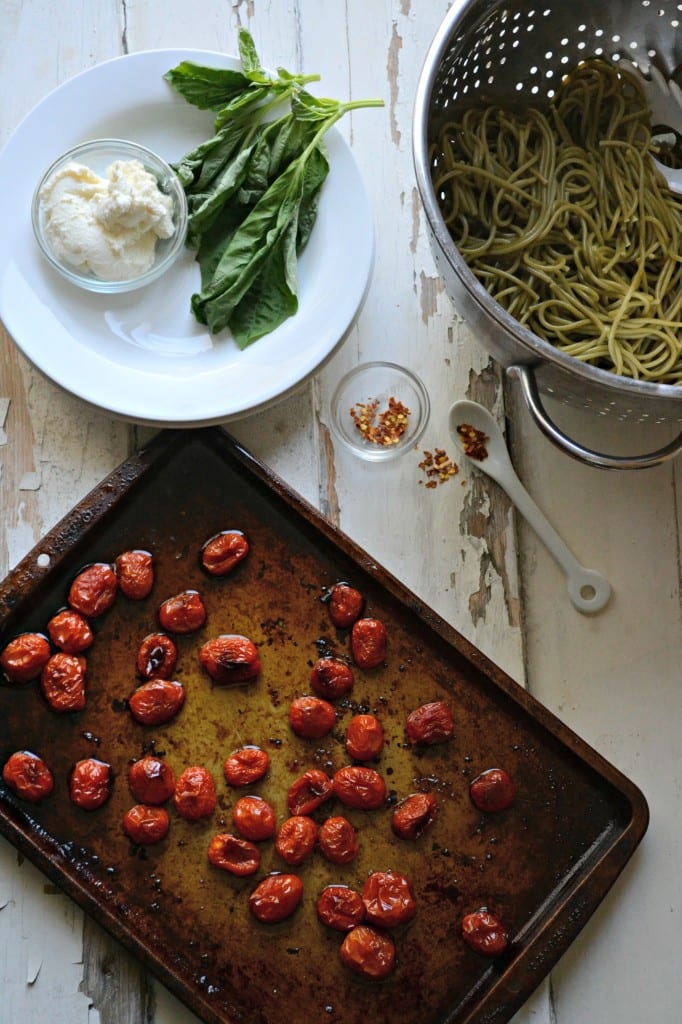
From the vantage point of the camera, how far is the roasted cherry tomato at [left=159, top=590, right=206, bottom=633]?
2.34m

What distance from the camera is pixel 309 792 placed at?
2.32 meters

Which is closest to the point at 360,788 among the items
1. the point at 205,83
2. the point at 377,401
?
the point at 377,401

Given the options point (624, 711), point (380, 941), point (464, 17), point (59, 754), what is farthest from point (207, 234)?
point (380, 941)

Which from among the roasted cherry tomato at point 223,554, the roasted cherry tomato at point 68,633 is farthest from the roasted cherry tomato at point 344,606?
the roasted cherry tomato at point 68,633

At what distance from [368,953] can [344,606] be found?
0.77 metres

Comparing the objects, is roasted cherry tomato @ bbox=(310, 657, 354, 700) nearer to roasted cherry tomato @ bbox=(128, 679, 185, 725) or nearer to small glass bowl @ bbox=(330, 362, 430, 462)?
roasted cherry tomato @ bbox=(128, 679, 185, 725)

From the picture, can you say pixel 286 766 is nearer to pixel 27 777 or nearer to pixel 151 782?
pixel 151 782

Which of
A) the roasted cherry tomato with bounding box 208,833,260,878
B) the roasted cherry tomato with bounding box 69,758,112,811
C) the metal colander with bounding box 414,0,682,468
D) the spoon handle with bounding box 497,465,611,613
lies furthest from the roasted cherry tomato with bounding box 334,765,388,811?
the metal colander with bounding box 414,0,682,468

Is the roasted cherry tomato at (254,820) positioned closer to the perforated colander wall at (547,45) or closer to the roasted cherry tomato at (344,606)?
the roasted cherry tomato at (344,606)

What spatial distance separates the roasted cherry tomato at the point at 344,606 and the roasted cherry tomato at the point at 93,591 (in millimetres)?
511

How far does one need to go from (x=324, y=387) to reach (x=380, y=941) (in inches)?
50.9

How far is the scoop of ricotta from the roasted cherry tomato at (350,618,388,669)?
3.22 feet

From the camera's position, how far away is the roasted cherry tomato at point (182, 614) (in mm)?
2336

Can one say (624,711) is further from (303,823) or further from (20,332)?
(20,332)
